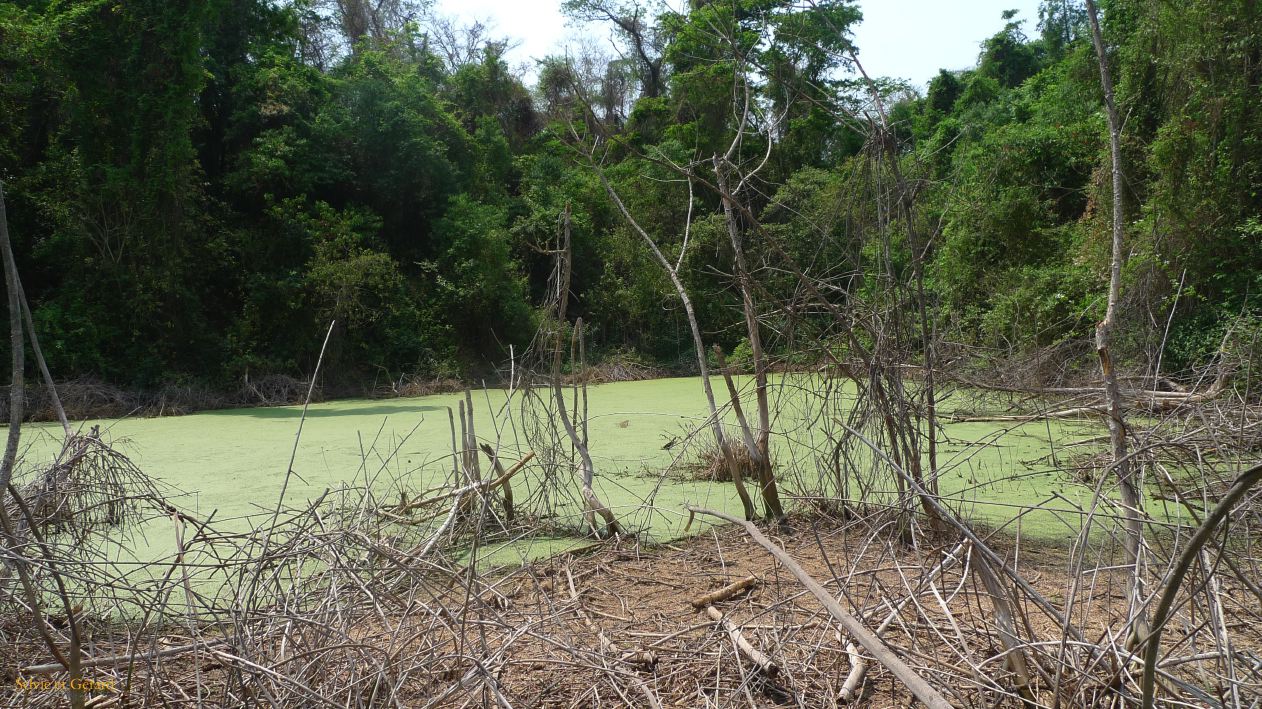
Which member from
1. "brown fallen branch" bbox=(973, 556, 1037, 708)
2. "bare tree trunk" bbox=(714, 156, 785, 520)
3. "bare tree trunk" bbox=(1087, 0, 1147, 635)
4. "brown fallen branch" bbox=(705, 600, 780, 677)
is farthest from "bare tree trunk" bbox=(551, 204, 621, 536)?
"bare tree trunk" bbox=(1087, 0, 1147, 635)

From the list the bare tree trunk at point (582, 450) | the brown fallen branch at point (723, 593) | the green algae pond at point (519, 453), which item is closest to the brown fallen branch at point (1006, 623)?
the green algae pond at point (519, 453)

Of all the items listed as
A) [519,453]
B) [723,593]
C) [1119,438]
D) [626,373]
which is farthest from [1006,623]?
[626,373]

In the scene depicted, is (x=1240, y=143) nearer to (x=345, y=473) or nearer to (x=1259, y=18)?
(x=1259, y=18)

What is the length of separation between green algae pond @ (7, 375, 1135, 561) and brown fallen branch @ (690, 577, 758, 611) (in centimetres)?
35

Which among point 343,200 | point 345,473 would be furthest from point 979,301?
point 343,200

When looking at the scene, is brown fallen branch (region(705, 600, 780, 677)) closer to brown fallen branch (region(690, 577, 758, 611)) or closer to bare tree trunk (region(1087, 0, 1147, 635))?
brown fallen branch (region(690, 577, 758, 611))

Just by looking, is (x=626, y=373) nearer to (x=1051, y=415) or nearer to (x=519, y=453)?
(x=519, y=453)

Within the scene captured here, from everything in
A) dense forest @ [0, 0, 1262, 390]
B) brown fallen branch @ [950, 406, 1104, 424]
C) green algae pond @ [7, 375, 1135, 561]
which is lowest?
green algae pond @ [7, 375, 1135, 561]

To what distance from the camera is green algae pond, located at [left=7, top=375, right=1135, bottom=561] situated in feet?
12.4

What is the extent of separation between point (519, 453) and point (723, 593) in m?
1.39

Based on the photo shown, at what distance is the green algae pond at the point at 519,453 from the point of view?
12.4ft

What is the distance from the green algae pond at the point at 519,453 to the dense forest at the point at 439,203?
5.67 feet

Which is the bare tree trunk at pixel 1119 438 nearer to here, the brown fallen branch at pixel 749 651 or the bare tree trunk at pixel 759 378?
the brown fallen branch at pixel 749 651

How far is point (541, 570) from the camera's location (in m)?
3.21
